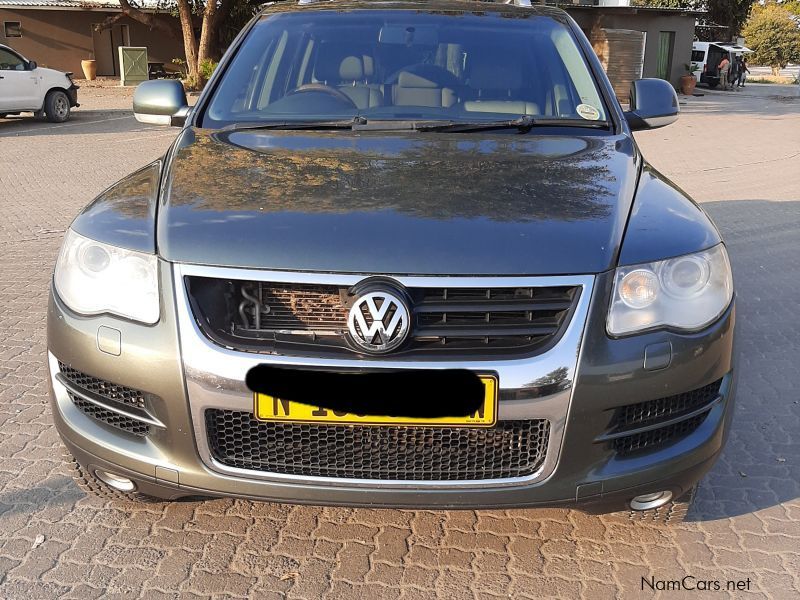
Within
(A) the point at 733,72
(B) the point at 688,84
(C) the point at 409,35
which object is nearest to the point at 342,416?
(C) the point at 409,35

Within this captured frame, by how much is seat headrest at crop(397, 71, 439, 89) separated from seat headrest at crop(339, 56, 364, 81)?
0.18 metres

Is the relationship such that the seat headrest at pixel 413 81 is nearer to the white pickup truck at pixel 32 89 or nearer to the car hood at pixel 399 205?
the car hood at pixel 399 205

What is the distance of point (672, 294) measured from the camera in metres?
2.47

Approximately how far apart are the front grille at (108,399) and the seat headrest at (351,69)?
1.87 m

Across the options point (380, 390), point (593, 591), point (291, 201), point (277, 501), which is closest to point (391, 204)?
point (291, 201)

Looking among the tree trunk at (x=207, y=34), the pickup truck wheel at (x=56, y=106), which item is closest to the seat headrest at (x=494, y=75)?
the pickup truck wheel at (x=56, y=106)

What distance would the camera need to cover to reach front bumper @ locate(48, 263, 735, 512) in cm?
229

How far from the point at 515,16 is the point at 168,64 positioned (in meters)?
32.4

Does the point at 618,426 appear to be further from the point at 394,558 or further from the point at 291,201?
the point at 291,201

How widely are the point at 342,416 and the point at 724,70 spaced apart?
3997cm

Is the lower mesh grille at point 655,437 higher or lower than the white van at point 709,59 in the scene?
higher

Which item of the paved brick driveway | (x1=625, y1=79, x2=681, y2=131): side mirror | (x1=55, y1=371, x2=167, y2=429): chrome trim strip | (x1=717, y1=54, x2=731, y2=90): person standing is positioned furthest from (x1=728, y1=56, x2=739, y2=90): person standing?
(x1=55, y1=371, x2=167, y2=429): chrome trim strip

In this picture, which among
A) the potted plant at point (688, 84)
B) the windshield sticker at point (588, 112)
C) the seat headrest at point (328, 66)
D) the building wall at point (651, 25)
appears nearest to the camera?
the windshield sticker at point (588, 112)

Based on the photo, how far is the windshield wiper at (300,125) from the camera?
3436 millimetres
